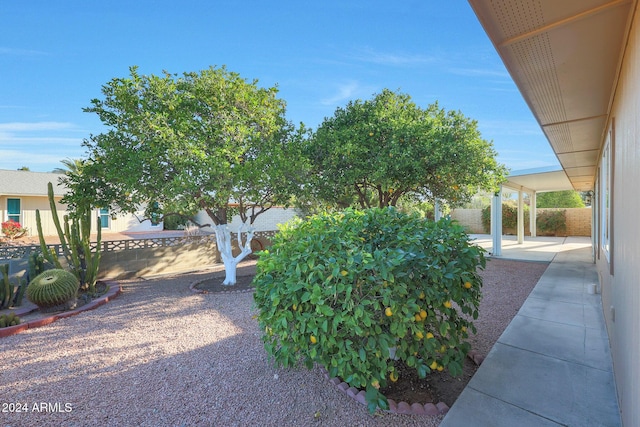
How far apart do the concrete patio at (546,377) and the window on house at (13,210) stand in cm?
2203

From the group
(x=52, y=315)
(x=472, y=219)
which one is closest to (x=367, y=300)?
(x=52, y=315)

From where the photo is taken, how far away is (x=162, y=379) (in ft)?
9.95

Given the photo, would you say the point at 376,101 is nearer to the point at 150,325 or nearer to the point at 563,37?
the point at 563,37

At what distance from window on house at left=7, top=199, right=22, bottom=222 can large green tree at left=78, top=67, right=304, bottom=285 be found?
13.9 meters

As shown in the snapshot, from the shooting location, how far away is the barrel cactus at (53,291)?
5039 mm

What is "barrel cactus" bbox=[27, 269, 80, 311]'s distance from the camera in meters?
5.04

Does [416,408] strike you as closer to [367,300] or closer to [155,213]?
[367,300]

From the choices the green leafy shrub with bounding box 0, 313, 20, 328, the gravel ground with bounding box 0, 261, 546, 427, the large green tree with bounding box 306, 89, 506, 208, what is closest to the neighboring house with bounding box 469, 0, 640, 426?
the gravel ground with bounding box 0, 261, 546, 427

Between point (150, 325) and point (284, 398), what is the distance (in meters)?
3.06

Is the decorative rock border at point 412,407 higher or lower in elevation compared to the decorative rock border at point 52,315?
higher

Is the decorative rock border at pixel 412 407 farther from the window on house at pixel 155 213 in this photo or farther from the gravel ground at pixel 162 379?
the window on house at pixel 155 213

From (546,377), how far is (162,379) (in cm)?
358

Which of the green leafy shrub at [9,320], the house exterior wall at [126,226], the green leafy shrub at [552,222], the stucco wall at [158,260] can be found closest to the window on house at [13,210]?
the house exterior wall at [126,226]

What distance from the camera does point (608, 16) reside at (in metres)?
2.14
